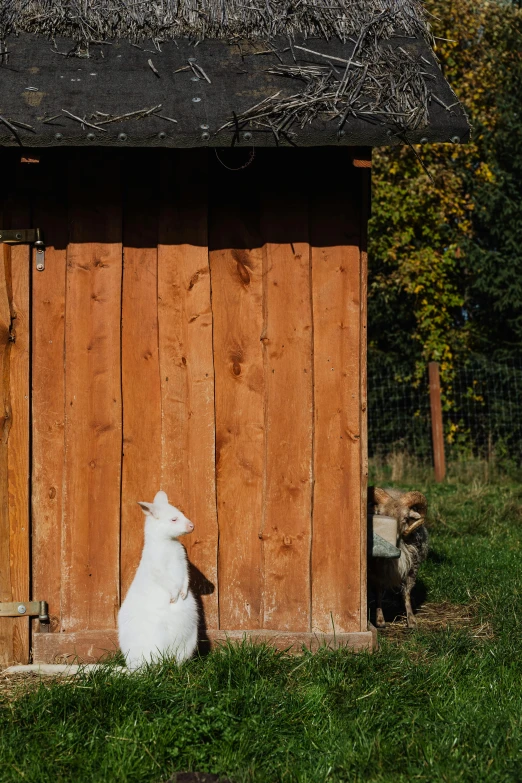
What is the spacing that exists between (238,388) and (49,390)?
3.63 feet

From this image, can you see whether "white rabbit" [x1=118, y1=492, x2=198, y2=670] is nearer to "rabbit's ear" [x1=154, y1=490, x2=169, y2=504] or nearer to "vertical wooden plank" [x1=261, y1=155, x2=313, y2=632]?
"rabbit's ear" [x1=154, y1=490, x2=169, y2=504]

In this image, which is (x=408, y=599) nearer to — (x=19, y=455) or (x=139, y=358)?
(x=139, y=358)

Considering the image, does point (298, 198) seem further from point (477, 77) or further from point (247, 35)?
point (477, 77)

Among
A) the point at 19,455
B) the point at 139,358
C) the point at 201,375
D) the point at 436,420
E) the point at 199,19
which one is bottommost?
the point at 19,455

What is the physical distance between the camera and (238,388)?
5141 mm

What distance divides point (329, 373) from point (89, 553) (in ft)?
5.74

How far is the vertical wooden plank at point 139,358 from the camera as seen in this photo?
5.11 m

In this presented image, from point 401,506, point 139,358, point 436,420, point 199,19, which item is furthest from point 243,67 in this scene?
point 436,420

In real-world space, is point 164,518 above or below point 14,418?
below

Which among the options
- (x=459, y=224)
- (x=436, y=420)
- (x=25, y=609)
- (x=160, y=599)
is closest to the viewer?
(x=160, y=599)

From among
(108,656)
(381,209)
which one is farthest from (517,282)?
(108,656)

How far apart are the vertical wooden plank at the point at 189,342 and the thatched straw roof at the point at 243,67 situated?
563mm

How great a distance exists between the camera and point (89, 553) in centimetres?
507

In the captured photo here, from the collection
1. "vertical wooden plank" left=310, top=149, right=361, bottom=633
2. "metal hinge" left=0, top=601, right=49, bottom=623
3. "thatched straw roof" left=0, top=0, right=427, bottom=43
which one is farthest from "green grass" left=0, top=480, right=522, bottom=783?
"thatched straw roof" left=0, top=0, right=427, bottom=43
